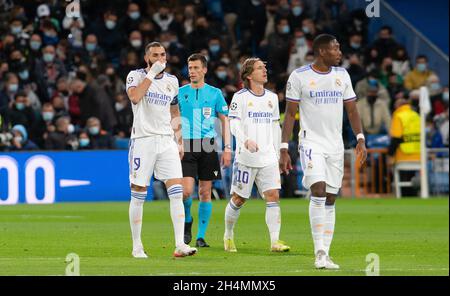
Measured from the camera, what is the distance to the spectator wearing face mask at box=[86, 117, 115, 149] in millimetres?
28406

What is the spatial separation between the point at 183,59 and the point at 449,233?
1427 cm

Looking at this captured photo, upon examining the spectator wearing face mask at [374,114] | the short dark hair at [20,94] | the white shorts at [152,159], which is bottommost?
the white shorts at [152,159]

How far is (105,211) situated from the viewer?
2392 cm

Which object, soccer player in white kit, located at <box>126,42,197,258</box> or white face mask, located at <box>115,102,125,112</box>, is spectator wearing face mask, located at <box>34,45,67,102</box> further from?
soccer player in white kit, located at <box>126,42,197,258</box>

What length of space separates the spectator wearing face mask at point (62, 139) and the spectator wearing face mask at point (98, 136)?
52cm

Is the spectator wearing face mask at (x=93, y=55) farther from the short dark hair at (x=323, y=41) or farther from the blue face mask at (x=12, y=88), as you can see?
the short dark hair at (x=323, y=41)

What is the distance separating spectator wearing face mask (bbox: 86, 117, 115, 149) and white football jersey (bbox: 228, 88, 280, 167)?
12794mm

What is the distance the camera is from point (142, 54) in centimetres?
3183

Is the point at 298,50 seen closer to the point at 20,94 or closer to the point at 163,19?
the point at 163,19

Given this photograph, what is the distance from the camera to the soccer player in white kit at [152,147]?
14.4m

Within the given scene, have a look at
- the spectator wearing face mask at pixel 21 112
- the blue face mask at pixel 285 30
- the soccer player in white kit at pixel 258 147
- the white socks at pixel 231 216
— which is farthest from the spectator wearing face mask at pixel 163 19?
the white socks at pixel 231 216

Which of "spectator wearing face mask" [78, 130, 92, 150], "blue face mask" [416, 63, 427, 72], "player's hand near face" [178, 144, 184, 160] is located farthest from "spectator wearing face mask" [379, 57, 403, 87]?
"player's hand near face" [178, 144, 184, 160]
